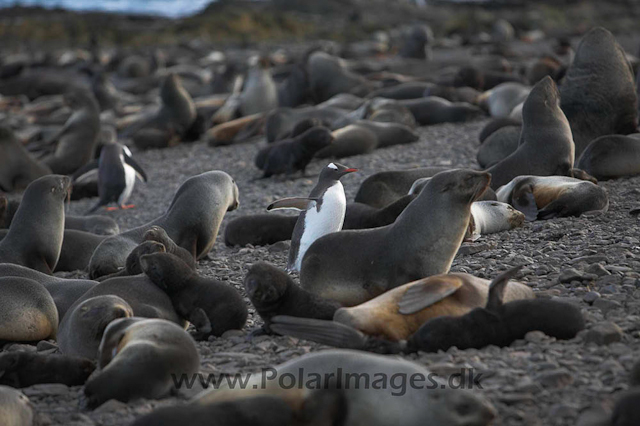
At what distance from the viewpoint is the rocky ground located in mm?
3619

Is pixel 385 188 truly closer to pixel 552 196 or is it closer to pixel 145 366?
pixel 552 196

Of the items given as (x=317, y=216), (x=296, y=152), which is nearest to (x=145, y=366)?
(x=317, y=216)

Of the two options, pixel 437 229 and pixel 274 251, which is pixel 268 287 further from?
pixel 274 251

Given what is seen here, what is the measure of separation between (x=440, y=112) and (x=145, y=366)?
9569 millimetres

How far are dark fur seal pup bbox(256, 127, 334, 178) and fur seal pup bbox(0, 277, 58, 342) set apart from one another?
195 inches

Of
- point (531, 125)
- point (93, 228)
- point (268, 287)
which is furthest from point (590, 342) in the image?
point (93, 228)

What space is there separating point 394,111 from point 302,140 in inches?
101

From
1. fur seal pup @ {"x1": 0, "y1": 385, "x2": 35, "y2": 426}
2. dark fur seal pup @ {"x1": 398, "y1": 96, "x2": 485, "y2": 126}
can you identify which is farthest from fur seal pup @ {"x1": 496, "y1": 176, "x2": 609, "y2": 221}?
dark fur seal pup @ {"x1": 398, "y1": 96, "x2": 485, "y2": 126}

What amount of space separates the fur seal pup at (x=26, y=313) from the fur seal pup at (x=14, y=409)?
5.30ft

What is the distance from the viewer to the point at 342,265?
17.6 ft

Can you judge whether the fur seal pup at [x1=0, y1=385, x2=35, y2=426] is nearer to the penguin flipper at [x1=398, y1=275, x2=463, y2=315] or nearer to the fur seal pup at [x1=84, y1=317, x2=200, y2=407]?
the fur seal pup at [x1=84, y1=317, x2=200, y2=407]

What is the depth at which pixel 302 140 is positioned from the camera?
34.1 feet

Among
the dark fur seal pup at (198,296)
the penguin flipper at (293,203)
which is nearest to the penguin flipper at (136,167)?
the penguin flipper at (293,203)

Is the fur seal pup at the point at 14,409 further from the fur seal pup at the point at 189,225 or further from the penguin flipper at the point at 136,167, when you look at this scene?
the penguin flipper at the point at 136,167
